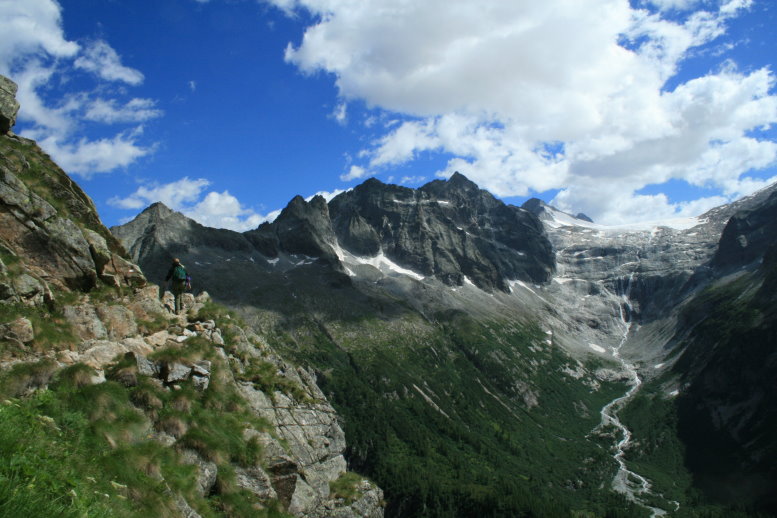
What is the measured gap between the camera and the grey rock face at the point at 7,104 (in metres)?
27.7

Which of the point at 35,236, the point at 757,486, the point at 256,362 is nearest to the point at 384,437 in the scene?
the point at 757,486

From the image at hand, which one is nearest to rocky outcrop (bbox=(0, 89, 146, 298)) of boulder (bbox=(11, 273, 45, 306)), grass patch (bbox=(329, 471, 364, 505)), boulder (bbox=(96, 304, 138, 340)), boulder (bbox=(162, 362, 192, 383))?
boulder (bbox=(11, 273, 45, 306))

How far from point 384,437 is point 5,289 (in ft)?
630

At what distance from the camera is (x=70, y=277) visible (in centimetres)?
2308

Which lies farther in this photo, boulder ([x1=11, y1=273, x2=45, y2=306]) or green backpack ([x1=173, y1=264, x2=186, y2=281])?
green backpack ([x1=173, y1=264, x2=186, y2=281])

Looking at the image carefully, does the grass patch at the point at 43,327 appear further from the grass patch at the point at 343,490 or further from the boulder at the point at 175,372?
the grass patch at the point at 343,490

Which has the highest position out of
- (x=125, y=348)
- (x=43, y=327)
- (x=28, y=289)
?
(x=28, y=289)

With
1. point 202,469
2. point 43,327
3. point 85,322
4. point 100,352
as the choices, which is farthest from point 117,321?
point 202,469

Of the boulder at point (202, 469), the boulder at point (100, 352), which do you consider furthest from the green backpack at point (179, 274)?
the boulder at point (202, 469)

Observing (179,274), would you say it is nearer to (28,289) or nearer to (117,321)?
(117,321)

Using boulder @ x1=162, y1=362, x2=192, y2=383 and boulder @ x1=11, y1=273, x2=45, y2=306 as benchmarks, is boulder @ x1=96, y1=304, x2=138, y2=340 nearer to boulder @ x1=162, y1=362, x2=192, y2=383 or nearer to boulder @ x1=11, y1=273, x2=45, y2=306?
boulder @ x1=11, y1=273, x2=45, y2=306

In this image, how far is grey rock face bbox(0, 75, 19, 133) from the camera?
90.8 ft

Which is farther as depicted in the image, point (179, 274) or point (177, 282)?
point (179, 274)

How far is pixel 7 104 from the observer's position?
2812 centimetres
